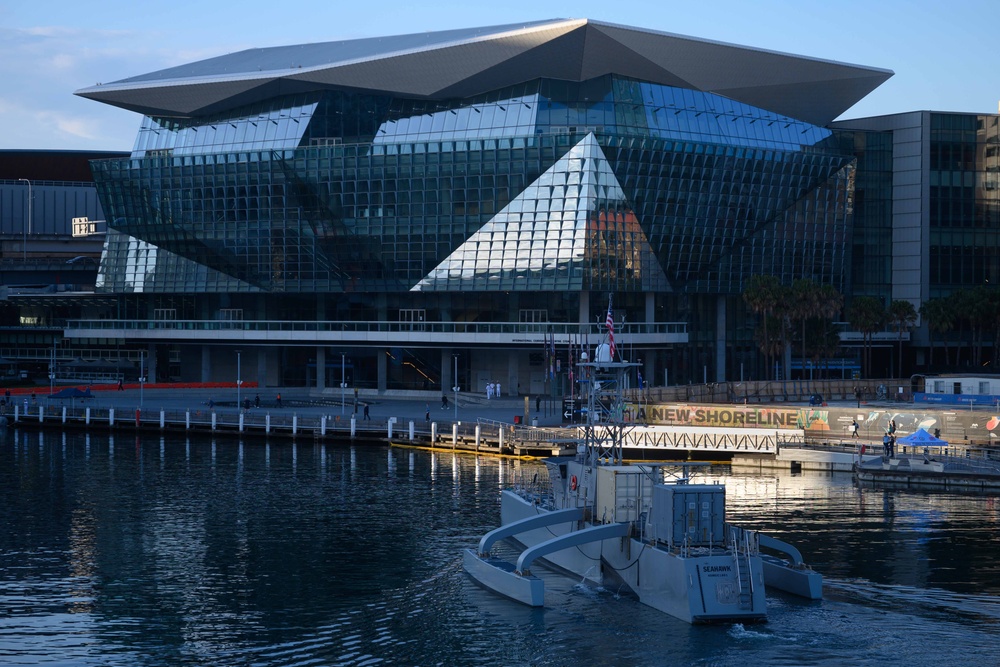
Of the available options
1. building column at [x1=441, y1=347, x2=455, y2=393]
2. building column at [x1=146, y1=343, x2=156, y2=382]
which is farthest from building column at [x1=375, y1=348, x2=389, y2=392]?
building column at [x1=146, y1=343, x2=156, y2=382]

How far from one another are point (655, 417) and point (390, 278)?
45879mm

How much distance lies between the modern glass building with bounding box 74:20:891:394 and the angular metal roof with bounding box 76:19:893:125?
10.4 inches

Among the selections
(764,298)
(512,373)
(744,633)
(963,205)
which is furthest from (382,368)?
(744,633)

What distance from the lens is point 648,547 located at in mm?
46125

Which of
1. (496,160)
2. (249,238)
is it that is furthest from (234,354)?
(496,160)

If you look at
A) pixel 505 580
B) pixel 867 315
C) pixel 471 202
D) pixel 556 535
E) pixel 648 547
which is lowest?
pixel 505 580

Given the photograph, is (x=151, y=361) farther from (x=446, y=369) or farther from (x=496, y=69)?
(x=496, y=69)

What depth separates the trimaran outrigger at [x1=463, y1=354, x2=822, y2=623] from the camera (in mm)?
43625

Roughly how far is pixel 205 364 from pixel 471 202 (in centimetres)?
3678

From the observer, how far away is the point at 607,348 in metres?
55.3

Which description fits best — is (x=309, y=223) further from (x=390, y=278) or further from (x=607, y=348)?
(x=607, y=348)

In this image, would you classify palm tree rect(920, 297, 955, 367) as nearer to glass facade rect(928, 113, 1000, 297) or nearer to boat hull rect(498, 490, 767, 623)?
glass facade rect(928, 113, 1000, 297)

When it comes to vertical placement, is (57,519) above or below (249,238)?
below

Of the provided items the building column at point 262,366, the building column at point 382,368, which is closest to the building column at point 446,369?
the building column at point 382,368
